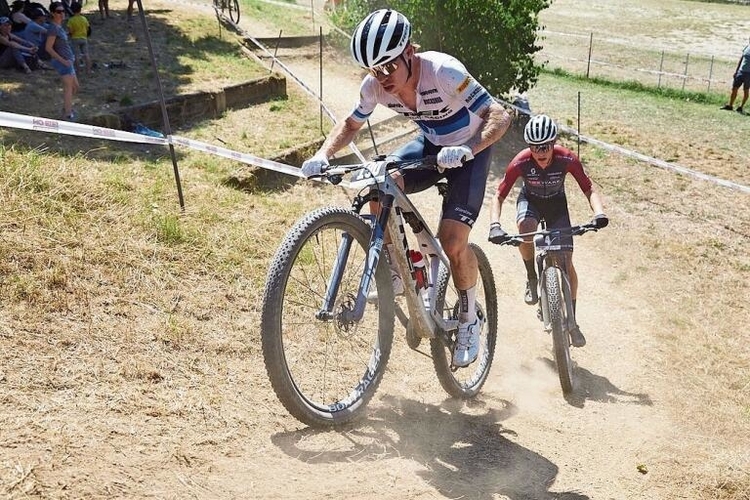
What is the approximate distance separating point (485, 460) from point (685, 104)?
20.1 metres

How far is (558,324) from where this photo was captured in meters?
6.98

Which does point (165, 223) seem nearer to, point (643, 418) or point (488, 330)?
point (488, 330)

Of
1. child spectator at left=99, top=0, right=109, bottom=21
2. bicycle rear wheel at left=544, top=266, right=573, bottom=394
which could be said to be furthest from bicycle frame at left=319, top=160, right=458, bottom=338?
child spectator at left=99, top=0, right=109, bottom=21

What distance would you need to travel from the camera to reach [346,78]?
19.0 metres

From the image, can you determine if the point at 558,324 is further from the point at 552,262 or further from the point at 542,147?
the point at 542,147

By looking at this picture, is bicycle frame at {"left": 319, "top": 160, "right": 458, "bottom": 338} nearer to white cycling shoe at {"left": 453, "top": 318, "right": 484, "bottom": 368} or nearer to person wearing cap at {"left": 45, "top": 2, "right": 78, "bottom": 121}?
white cycling shoe at {"left": 453, "top": 318, "right": 484, "bottom": 368}


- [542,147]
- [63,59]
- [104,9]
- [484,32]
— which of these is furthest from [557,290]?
[104,9]

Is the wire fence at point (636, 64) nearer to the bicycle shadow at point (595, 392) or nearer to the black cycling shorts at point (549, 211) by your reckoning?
the black cycling shorts at point (549, 211)

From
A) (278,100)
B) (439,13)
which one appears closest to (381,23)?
(278,100)

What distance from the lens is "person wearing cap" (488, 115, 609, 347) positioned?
7.41 metres

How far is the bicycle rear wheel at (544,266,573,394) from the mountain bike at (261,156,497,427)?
59 centimetres

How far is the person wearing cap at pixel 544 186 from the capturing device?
741cm

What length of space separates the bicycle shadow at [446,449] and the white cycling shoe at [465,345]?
0.51 metres

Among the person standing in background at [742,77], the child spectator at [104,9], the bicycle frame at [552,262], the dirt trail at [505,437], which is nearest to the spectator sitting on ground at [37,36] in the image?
the child spectator at [104,9]
